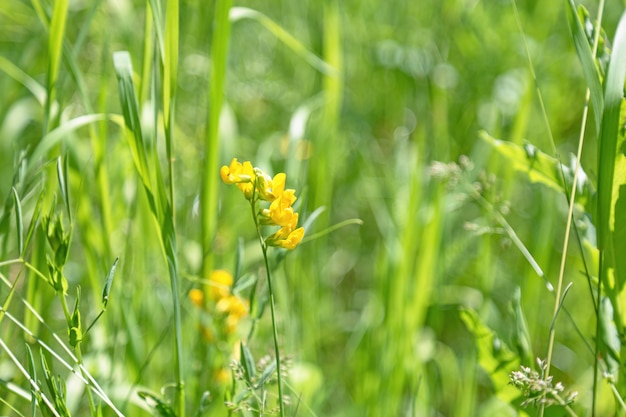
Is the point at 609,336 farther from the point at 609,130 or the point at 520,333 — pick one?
the point at 609,130

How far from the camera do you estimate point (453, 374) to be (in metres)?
2.18

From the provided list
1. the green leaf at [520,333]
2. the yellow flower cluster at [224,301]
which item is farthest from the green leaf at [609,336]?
the yellow flower cluster at [224,301]

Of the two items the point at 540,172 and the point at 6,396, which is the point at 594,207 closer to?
the point at 540,172

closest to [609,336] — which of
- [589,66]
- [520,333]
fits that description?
[520,333]

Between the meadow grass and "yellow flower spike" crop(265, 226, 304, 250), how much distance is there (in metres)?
0.03

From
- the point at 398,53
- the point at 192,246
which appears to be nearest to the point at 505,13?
the point at 398,53

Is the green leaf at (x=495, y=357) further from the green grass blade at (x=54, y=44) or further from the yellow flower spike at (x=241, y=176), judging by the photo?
the green grass blade at (x=54, y=44)

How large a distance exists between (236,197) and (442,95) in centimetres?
75

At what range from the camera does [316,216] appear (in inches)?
50.1

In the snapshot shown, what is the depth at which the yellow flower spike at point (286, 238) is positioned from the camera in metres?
1.09

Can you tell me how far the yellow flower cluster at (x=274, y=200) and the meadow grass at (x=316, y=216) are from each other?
21mm

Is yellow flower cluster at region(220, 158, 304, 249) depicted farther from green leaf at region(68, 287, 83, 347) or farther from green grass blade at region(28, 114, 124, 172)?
green grass blade at region(28, 114, 124, 172)

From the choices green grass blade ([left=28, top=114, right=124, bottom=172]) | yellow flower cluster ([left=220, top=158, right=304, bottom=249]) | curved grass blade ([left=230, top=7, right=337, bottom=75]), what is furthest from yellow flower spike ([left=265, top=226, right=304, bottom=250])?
curved grass blade ([left=230, top=7, right=337, bottom=75])

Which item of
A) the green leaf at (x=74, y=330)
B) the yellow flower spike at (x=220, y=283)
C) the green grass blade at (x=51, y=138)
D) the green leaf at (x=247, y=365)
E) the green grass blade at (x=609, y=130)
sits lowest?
the yellow flower spike at (x=220, y=283)
